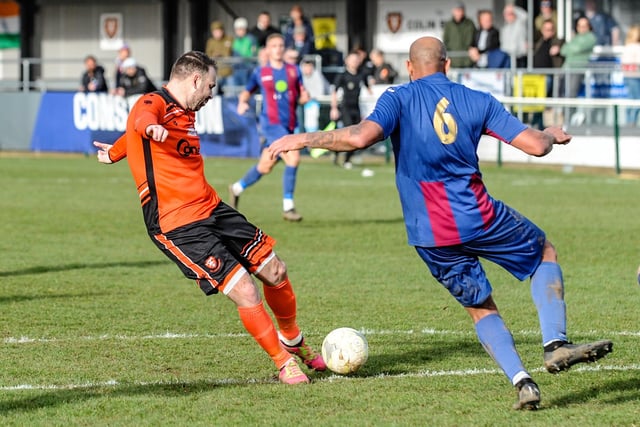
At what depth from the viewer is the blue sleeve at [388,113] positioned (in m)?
5.79

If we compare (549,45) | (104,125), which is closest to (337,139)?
(549,45)

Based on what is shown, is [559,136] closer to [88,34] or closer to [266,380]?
[266,380]

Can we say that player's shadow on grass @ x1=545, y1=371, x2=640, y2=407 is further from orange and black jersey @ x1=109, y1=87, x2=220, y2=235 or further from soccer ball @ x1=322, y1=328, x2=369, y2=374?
orange and black jersey @ x1=109, y1=87, x2=220, y2=235

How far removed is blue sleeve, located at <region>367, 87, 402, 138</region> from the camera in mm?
5793

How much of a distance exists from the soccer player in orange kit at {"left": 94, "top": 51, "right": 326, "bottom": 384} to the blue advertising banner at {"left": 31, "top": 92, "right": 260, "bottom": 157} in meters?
18.3

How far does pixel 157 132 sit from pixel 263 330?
1175 millimetres

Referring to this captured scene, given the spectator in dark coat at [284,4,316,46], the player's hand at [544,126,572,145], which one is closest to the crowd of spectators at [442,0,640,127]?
the spectator in dark coat at [284,4,316,46]

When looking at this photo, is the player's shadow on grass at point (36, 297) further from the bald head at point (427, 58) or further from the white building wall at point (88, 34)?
the white building wall at point (88, 34)

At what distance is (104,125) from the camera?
27266mm

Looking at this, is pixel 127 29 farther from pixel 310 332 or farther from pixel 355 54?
pixel 310 332

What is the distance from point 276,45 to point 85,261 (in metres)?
4.47

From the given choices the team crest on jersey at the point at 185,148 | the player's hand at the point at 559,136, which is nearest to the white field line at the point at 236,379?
the team crest on jersey at the point at 185,148

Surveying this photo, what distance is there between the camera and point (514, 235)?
19.5ft

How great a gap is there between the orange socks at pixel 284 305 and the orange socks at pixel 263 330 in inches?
12.5
